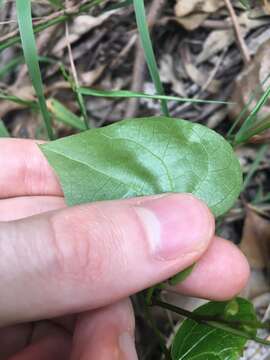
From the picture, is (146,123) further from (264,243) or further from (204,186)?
(264,243)

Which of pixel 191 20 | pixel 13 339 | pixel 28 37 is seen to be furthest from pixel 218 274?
pixel 191 20

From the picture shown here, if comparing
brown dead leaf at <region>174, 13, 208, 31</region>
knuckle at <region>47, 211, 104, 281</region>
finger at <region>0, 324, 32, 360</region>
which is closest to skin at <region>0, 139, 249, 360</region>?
knuckle at <region>47, 211, 104, 281</region>

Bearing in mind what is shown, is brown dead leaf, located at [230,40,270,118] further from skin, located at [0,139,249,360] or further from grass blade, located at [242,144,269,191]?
skin, located at [0,139,249,360]

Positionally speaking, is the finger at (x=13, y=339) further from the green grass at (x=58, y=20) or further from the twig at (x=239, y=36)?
the twig at (x=239, y=36)

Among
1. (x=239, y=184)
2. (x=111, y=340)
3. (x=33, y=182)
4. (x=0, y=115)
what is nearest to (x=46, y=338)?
(x=111, y=340)

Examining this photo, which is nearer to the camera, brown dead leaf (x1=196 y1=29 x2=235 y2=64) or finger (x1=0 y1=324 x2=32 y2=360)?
finger (x1=0 y1=324 x2=32 y2=360)

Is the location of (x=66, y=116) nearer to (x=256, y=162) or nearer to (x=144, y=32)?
(x=144, y=32)
